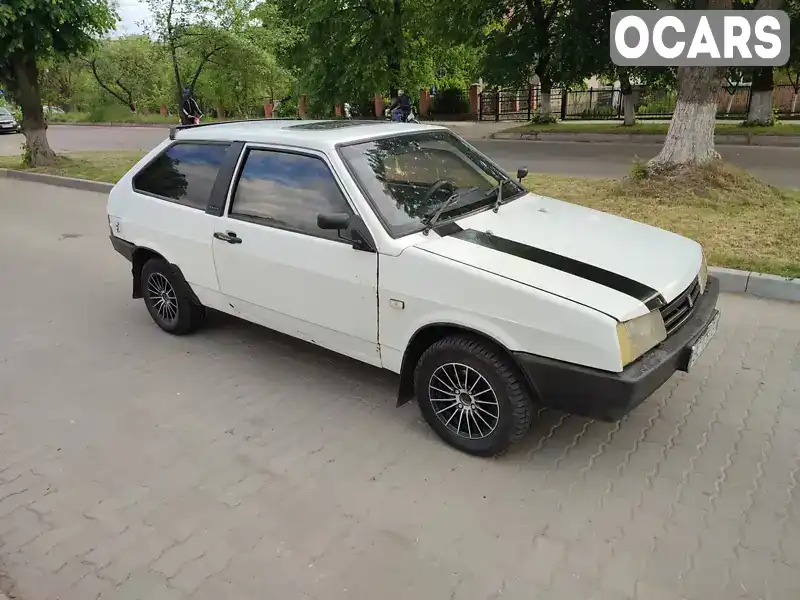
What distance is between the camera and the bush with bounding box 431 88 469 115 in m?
29.4

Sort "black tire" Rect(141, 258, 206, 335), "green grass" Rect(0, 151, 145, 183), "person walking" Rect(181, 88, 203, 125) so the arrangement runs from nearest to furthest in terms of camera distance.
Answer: "black tire" Rect(141, 258, 206, 335) → "green grass" Rect(0, 151, 145, 183) → "person walking" Rect(181, 88, 203, 125)

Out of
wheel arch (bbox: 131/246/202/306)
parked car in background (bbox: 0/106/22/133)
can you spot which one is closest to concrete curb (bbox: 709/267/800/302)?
wheel arch (bbox: 131/246/202/306)

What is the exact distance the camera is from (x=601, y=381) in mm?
2855

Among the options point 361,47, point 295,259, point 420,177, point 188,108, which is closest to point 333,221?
point 295,259

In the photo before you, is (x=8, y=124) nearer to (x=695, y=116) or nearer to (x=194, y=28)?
(x=194, y=28)

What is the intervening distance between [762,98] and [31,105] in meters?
18.7

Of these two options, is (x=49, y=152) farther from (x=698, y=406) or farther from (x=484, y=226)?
(x=698, y=406)

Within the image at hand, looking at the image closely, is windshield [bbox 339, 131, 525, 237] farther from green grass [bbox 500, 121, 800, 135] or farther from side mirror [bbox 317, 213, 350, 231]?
green grass [bbox 500, 121, 800, 135]

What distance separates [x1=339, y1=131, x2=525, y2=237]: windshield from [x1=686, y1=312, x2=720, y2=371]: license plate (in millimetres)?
1474

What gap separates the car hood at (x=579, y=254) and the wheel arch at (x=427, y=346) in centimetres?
35

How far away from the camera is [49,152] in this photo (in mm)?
14672

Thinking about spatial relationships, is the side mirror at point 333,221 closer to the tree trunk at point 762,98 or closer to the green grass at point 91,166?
the green grass at point 91,166

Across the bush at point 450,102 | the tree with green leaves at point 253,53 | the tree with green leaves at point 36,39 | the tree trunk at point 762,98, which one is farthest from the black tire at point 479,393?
the bush at point 450,102

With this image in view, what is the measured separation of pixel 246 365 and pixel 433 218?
1927 mm
